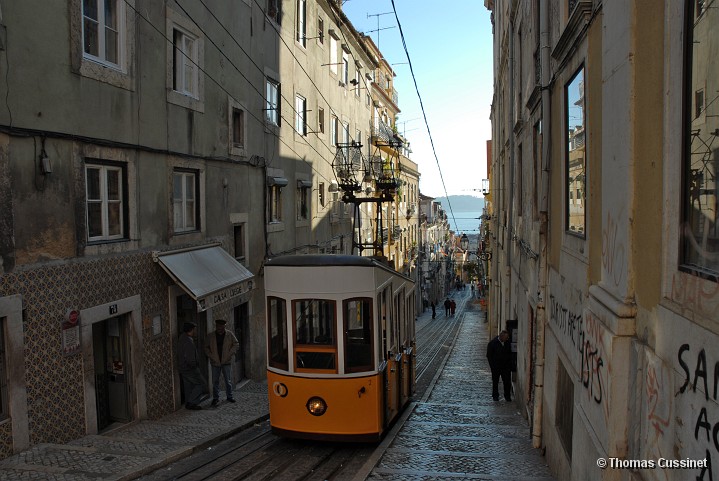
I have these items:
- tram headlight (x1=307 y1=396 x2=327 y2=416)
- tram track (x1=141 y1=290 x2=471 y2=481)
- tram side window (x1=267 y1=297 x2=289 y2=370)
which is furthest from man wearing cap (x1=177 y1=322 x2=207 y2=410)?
tram headlight (x1=307 y1=396 x2=327 y2=416)

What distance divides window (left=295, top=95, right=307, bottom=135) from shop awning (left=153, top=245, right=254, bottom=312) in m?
7.91

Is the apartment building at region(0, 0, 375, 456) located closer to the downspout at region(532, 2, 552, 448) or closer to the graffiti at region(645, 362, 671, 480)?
the downspout at region(532, 2, 552, 448)

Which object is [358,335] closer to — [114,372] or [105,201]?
[114,372]

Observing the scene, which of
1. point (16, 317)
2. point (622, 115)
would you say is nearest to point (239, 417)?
point (16, 317)

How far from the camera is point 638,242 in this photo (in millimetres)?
4297

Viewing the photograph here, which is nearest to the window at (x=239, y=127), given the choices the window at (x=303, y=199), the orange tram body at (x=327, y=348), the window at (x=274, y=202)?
the window at (x=274, y=202)

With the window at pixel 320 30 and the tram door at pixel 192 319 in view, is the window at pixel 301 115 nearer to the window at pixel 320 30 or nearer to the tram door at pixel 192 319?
the window at pixel 320 30

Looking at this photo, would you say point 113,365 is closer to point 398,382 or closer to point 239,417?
point 239,417

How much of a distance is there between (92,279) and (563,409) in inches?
265

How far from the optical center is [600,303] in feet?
16.4

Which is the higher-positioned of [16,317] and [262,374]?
[16,317]

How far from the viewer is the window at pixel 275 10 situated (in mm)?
17312

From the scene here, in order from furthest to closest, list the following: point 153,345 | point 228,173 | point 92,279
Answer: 1. point 228,173
2. point 153,345
3. point 92,279

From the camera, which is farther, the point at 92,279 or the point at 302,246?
the point at 302,246
